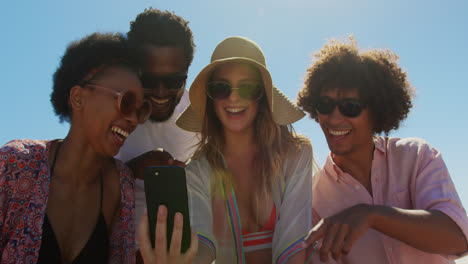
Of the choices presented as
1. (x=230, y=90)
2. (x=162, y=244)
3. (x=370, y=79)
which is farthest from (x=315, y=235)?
(x=370, y=79)

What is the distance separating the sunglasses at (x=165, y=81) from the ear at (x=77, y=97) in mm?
852

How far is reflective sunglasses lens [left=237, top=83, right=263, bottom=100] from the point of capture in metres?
3.30

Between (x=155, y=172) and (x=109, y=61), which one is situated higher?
(x=109, y=61)

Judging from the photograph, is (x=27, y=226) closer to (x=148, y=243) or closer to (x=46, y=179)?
(x=46, y=179)

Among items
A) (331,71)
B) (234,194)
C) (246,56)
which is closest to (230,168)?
(234,194)

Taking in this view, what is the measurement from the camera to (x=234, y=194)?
3266 mm

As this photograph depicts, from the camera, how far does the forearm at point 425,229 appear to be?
280cm

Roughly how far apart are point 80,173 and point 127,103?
74 cm

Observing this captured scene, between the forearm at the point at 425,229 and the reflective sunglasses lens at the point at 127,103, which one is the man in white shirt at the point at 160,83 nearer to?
the reflective sunglasses lens at the point at 127,103

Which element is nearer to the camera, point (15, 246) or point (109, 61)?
point (15, 246)

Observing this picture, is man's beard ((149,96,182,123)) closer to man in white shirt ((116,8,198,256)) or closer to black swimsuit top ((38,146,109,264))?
man in white shirt ((116,8,198,256))

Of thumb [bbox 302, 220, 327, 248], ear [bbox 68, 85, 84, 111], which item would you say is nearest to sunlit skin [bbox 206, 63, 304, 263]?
thumb [bbox 302, 220, 327, 248]

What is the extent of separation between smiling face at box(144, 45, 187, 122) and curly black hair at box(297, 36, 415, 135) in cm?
154

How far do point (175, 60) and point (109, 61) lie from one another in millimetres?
1101
